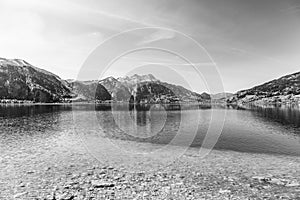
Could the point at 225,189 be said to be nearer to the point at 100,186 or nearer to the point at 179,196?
the point at 179,196

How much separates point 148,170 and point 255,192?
11.0m

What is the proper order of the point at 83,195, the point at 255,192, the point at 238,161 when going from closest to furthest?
the point at 83,195, the point at 255,192, the point at 238,161

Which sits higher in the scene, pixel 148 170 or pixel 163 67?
pixel 163 67

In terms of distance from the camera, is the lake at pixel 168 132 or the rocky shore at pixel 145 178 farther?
the lake at pixel 168 132

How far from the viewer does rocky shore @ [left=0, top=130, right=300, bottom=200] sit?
1731 centimetres

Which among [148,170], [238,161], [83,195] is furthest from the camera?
[238,161]

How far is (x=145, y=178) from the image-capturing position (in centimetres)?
2128

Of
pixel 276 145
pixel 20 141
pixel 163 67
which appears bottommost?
pixel 276 145

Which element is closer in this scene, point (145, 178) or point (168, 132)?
point (145, 178)

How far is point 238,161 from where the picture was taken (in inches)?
1174

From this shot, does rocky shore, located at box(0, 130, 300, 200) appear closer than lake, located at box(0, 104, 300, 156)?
Yes

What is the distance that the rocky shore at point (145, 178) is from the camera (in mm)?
17312

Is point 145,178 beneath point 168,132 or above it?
above

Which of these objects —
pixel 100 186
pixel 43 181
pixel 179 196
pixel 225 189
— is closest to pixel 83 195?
A: pixel 100 186
